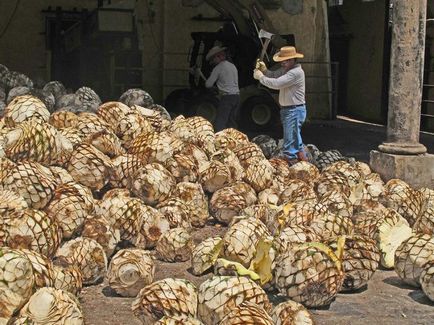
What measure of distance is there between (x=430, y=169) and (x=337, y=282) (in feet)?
15.5

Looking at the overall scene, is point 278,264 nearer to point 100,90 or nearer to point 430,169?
point 430,169

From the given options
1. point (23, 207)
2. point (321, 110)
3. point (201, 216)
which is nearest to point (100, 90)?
point (321, 110)

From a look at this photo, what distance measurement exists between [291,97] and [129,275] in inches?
221

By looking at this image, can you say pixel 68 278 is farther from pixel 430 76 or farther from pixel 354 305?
pixel 430 76

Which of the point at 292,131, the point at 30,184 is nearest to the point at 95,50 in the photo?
the point at 292,131

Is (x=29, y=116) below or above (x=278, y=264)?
above

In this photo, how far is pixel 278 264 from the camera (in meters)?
5.26

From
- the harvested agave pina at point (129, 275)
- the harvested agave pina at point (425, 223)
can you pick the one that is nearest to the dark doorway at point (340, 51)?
the harvested agave pina at point (425, 223)

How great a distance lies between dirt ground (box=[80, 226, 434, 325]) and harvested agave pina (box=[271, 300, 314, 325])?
2.25 feet

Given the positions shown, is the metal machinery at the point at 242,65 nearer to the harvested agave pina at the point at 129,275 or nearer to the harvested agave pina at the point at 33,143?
the harvested agave pina at the point at 33,143

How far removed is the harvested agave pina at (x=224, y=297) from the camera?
452cm

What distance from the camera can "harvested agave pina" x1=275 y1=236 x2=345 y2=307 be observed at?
512 cm

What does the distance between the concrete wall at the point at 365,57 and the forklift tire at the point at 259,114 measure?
574 centimetres

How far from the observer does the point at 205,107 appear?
16438 millimetres
